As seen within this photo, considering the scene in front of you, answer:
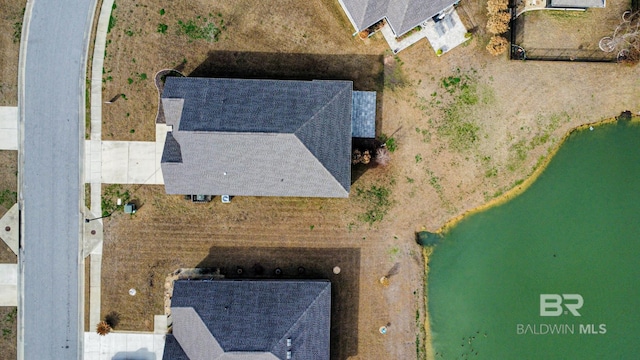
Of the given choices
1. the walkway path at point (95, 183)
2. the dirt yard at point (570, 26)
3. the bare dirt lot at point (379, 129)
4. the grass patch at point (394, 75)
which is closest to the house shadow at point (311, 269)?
the bare dirt lot at point (379, 129)

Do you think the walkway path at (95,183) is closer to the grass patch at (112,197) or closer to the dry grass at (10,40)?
the grass patch at (112,197)

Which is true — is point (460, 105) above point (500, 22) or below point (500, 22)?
below

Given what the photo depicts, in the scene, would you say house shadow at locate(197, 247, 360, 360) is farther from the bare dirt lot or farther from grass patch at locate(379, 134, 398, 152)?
grass patch at locate(379, 134, 398, 152)

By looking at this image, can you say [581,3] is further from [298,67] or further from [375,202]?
[298,67]

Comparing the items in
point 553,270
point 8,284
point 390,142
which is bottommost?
point 8,284

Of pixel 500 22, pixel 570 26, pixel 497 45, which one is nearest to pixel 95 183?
pixel 497 45

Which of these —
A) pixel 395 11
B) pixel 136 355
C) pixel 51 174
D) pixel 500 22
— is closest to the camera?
pixel 395 11

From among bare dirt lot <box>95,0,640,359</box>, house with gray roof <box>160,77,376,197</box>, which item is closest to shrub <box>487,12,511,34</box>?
bare dirt lot <box>95,0,640,359</box>
